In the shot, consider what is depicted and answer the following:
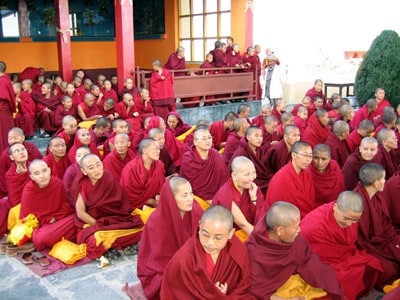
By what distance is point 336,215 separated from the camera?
400 centimetres

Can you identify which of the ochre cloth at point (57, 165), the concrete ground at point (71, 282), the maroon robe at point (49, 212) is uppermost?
the ochre cloth at point (57, 165)

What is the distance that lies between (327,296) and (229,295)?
2.83 feet

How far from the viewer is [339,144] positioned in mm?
6848

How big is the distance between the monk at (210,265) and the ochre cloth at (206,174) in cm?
258

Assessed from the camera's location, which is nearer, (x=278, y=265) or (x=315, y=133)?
(x=278, y=265)

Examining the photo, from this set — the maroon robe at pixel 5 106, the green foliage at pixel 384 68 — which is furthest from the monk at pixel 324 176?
the green foliage at pixel 384 68

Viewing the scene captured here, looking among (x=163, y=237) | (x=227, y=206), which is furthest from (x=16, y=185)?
(x=227, y=206)

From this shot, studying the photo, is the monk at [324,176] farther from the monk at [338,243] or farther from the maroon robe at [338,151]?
the maroon robe at [338,151]

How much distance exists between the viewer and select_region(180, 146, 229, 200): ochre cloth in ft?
19.9

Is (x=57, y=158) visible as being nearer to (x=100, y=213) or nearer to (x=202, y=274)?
(x=100, y=213)

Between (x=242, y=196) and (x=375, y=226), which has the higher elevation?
(x=242, y=196)

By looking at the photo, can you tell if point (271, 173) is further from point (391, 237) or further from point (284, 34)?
point (284, 34)

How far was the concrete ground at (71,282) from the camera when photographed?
438cm

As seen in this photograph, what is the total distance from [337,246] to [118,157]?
3373 mm
